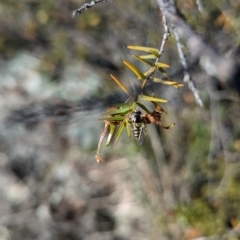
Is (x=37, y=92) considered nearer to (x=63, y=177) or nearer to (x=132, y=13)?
(x=63, y=177)

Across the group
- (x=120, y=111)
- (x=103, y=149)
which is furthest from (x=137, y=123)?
(x=103, y=149)

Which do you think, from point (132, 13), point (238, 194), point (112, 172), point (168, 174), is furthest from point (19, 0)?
point (238, 194)

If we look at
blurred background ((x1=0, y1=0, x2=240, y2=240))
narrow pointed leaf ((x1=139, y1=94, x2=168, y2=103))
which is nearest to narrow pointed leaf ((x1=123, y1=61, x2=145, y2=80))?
narrow pointed leaf ((x1=139, y1=94, x2=168, y2=103))

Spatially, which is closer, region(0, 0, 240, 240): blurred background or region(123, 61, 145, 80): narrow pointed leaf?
region(123, 61, 145, 80): narrow pointed leaf

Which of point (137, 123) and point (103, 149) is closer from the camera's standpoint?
point (137, 123)

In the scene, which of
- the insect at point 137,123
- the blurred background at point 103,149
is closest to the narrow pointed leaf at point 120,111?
the insect at point 137,123

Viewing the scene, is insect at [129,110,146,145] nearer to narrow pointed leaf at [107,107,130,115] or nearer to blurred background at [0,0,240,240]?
narrow pointed leaf at [107,107,130,115]

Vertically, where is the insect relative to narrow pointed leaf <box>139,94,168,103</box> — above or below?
below

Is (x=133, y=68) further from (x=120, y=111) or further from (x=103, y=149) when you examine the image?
(x=103, y=149)

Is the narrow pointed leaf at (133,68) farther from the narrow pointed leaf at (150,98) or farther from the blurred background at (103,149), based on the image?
the blurred background at (103,149)
